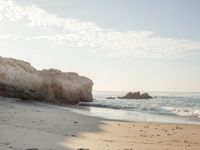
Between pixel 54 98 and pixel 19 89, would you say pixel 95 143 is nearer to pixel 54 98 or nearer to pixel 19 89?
pixel 19 89

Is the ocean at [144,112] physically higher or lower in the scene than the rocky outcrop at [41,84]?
lower

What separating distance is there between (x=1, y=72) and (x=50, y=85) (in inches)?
309

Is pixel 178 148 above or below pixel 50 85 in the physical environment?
below

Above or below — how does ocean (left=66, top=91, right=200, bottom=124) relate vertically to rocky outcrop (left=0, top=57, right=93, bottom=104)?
below

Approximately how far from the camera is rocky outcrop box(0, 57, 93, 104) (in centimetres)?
3581

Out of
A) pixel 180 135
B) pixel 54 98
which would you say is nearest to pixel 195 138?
pixel 180 135

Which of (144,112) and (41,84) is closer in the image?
(144,112)

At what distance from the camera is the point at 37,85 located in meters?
39.1

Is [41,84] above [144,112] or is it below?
above

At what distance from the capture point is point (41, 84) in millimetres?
39844

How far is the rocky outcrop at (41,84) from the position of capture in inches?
1410

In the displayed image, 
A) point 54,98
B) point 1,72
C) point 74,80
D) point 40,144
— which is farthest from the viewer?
point 74,80

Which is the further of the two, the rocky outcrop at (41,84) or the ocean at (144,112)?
the rocky outcrop at (41,84)

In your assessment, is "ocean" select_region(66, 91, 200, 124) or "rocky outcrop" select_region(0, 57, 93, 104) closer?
"ocean" select_region(66, 91, 200, 124)
